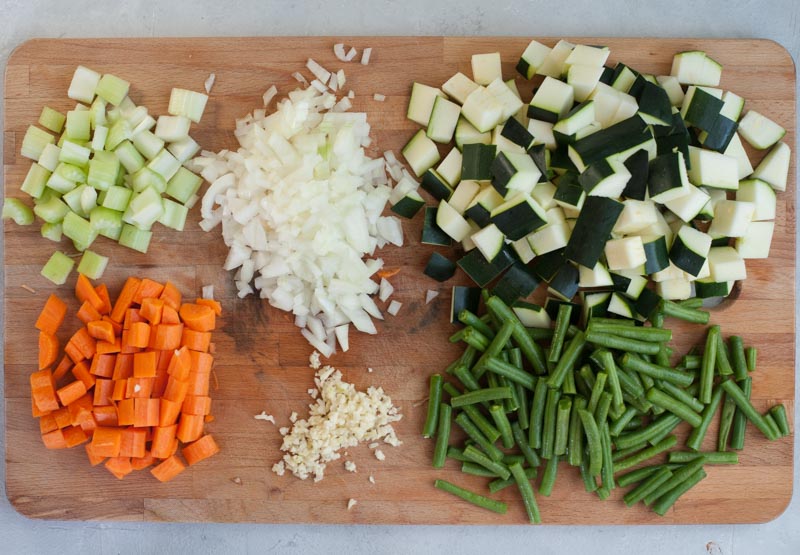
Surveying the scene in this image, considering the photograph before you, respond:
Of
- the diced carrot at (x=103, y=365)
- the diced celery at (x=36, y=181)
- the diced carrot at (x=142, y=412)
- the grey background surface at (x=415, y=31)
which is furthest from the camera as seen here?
the grey background surface at (x=415, y=31)

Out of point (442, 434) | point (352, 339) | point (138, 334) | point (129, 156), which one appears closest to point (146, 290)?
point (138, 334)

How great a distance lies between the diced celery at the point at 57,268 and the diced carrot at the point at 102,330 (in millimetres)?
367

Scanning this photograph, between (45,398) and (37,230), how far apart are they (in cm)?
101

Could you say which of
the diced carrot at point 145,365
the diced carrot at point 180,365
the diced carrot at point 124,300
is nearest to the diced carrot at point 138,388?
the diced carrot at point 145,365

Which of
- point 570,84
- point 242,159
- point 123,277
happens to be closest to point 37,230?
point 123,277

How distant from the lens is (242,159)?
12.0ft

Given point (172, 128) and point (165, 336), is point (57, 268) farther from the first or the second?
point (172, 128)

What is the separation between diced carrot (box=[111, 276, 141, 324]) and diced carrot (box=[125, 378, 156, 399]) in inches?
14.9

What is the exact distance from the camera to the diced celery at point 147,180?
3.68 metres

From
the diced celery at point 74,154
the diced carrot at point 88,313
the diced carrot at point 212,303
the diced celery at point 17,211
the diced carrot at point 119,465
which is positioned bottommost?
the diced carrot at point 119,465

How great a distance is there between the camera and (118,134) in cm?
366

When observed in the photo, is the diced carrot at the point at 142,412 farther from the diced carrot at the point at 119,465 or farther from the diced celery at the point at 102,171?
the diced celery at the point at 102,171

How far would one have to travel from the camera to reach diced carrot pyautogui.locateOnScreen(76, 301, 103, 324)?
3.66 meters

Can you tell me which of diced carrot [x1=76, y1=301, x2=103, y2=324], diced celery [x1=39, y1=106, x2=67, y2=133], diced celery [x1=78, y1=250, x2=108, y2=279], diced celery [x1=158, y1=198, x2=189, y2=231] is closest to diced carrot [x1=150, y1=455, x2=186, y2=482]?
diced carrot [x1=76, y1=301, x2=103, y2=324]
